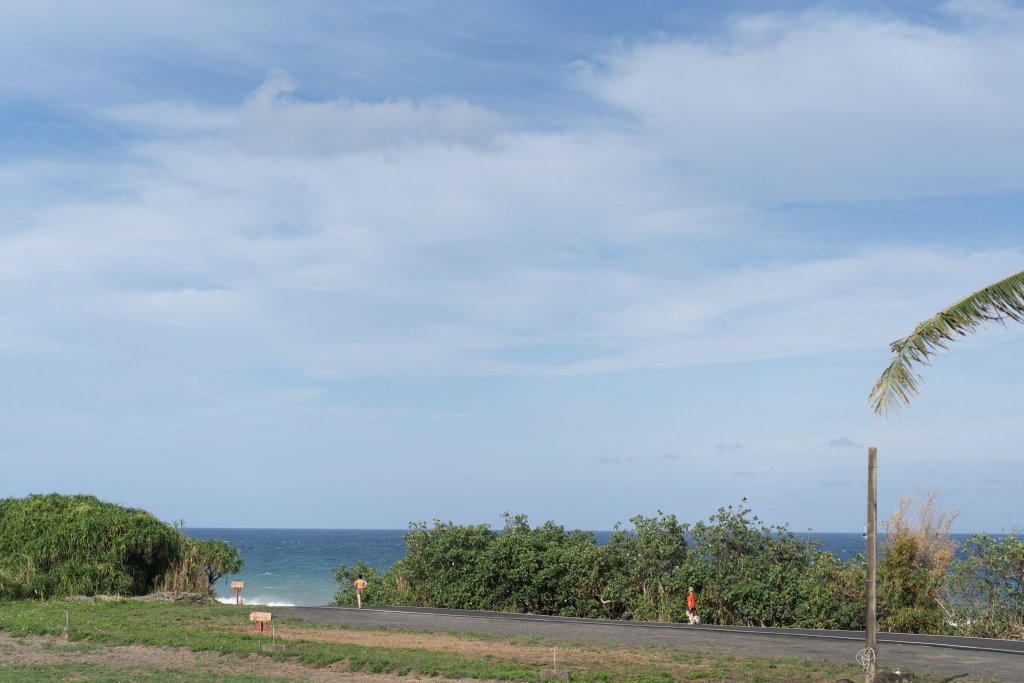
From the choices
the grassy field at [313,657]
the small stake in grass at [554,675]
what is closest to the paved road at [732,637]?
the grassy field at [313,657]

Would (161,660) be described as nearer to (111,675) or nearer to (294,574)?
(111,675)

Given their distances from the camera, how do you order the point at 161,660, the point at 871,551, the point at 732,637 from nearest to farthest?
the point at 871,551, the point at 161,660, the point at 732,637

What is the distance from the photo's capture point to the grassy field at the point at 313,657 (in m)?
16.7

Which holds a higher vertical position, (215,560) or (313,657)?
(215,560)

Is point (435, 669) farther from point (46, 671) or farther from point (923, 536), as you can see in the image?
point (923, 536)

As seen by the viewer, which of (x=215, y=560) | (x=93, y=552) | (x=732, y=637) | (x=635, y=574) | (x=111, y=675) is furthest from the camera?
(x=215, y=560)

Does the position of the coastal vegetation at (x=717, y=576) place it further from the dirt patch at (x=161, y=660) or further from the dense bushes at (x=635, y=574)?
the dirt patch at (x=161, y=660)

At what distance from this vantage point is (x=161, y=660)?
1897 cm

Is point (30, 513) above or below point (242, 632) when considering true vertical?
→ above

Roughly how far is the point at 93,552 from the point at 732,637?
65.8 feet

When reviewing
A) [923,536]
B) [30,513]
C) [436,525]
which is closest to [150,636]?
[436,525]

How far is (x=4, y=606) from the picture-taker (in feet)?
92.0

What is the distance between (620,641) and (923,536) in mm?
8109

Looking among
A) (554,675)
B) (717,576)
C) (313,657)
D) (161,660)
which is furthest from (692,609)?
(161,660)
